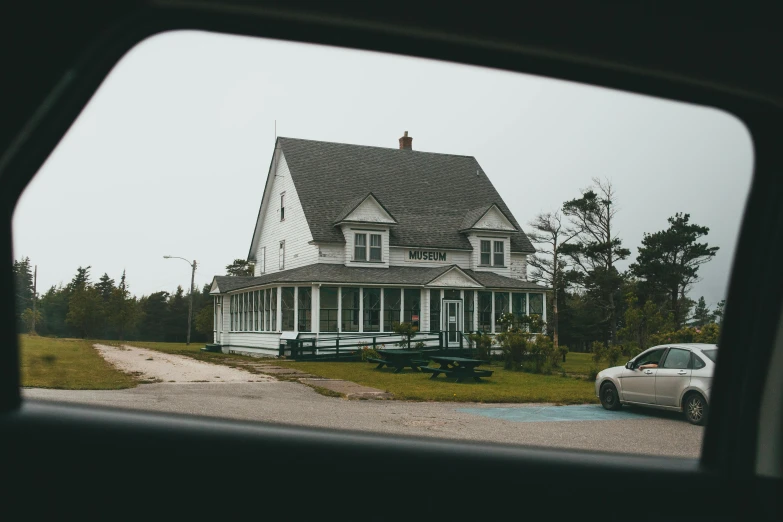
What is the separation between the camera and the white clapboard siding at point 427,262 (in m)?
32.6

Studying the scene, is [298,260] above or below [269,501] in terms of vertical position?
above

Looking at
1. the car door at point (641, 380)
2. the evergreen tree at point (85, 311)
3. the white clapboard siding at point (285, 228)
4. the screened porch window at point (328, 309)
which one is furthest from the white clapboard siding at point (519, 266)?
the evergreen tree at point (85, 311)

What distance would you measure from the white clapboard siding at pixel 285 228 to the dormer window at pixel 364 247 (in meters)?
1.79

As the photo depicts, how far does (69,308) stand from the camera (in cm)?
233

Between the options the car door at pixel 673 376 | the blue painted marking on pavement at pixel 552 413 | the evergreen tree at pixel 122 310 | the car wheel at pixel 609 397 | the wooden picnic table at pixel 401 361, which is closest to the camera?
the evergreen tree at pixel 122 310

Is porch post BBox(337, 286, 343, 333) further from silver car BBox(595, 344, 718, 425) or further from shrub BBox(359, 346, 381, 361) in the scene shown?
silver car BBox(595, 344, 718, 425)

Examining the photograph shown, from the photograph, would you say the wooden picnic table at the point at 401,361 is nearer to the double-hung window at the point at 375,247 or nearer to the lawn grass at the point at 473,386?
the lawn grass at the point at 473,386

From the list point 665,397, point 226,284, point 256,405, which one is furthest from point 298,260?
point 665,397

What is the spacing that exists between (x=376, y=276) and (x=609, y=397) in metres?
20.3

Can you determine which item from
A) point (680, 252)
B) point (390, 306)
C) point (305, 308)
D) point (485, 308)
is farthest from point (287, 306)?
point (680, 252)

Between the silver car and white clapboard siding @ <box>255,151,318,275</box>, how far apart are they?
21.7 meters

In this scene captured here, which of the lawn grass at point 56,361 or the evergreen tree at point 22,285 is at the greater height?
the evergreen tree at point 22,285

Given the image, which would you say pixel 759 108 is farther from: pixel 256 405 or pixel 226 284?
pixel 226 284

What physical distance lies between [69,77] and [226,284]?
35.8 metres
